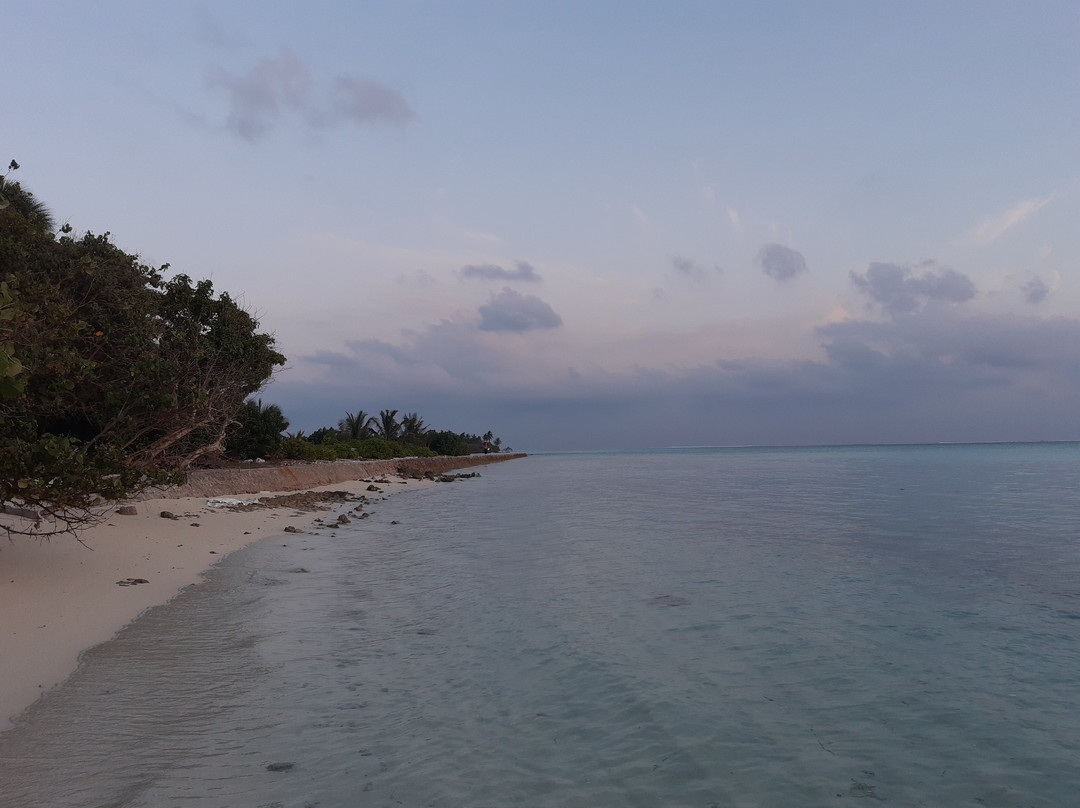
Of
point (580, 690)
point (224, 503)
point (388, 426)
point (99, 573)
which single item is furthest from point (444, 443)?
point (580, 690)

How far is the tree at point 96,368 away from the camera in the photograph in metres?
6.92

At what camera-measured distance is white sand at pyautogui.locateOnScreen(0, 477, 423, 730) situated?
560cm

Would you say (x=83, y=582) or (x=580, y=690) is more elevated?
(x=83, y=582)

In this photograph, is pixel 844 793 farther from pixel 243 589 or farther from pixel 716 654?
pixel 243 589

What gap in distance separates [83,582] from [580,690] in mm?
6992

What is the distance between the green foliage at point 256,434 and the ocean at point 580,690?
1883 centimetres

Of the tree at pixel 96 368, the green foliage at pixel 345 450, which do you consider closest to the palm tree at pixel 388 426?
the green foliage at pixel 345 450

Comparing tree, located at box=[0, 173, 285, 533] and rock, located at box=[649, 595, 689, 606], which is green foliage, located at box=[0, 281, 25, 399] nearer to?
tree, located at box=[0, 173, 285, 533]

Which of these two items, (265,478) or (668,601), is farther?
(265,478)

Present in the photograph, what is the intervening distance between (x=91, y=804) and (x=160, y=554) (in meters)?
8.63

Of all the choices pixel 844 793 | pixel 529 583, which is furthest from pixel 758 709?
pixel 529 583

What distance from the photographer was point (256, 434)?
29.2 metres

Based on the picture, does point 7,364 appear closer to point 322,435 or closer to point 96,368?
point 96,368

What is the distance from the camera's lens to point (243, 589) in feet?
29.6
